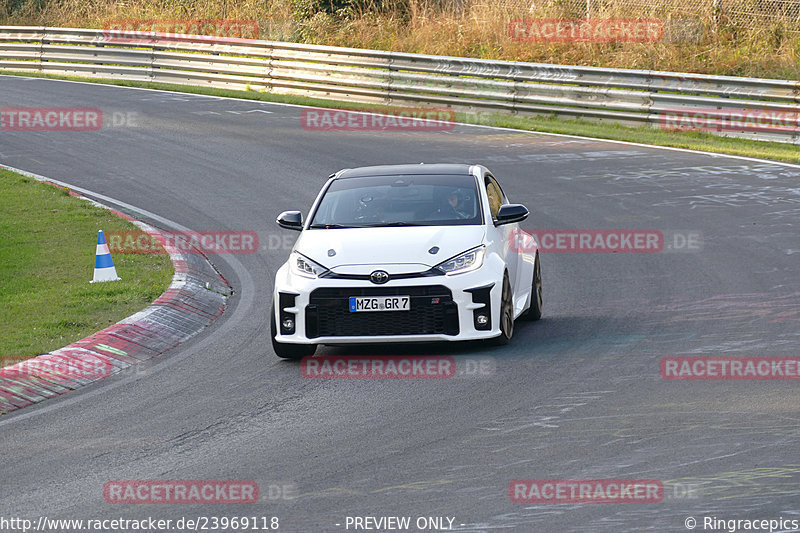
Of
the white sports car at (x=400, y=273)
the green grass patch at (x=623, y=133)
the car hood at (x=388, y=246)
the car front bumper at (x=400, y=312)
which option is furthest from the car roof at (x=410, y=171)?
the green grass patch at (x=623, y=133)

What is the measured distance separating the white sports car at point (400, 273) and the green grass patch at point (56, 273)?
2.05m

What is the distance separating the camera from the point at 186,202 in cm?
1830

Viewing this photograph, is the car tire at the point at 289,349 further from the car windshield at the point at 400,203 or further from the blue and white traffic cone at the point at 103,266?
the blue and white traffic cone at the point at 103,266

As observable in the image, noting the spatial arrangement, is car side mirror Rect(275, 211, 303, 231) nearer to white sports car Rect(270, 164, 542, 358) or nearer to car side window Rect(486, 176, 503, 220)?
white sports car Rect(270, 164, 542, 358)

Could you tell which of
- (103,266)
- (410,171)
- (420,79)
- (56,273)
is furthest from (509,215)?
(420,79)

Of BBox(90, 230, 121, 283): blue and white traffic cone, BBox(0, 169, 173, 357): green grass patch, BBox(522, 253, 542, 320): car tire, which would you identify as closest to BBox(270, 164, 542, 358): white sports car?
BBox(522, 253, 542, 320): car tire

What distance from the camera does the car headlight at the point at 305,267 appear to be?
33.4 feet

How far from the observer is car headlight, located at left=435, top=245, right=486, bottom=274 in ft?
33.2

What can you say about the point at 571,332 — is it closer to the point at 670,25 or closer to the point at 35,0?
the point at 670,25

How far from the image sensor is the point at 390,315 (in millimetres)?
9883

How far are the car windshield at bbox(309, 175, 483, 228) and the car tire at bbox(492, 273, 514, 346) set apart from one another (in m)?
0.76

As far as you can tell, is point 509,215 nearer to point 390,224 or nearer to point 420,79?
point 390,224

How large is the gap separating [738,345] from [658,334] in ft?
2.60

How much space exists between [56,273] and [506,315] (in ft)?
18.9
